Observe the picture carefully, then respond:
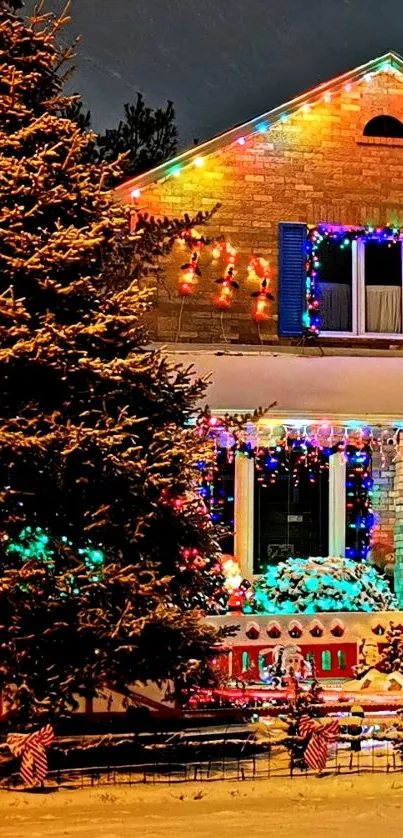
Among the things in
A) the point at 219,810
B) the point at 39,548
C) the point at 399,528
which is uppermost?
the point at 399,528

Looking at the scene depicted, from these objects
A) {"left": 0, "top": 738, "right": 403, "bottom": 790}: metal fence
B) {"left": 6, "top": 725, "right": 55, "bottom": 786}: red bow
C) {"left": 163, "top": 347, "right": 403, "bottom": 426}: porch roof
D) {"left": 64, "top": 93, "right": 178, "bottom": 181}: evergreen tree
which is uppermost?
{"left": 64, "top": 93, "right": 178, "bottom": 181}: evergreen tree

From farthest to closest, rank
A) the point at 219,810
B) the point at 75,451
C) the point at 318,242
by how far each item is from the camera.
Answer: the point at 318,242, the point at 75,451, the point at 219,810

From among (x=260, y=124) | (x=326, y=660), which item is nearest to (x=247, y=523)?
(x=326, y=660)

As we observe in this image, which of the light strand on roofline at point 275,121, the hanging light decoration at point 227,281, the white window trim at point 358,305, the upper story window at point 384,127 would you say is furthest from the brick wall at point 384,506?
the light strand on roofline at point 275,121

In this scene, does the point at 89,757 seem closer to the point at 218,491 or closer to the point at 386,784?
the point at 386,784

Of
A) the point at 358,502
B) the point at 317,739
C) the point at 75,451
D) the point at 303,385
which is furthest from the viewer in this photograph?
the point at 358,502

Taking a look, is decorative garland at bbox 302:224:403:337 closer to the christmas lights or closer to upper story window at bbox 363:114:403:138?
upper story window at bbox 363:114:403:138

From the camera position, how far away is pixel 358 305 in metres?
12.9

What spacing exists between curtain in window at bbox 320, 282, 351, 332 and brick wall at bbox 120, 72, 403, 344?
778mm

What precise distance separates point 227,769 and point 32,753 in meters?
1.61

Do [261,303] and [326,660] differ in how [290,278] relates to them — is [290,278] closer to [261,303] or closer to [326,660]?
[261,303]

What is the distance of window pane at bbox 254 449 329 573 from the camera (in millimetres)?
12562

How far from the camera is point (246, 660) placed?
10.1 metres

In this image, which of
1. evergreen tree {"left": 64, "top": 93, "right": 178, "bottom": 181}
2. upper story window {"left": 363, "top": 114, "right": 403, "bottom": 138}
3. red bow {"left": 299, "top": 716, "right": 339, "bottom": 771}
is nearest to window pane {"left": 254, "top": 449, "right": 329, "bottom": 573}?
upper story window {"left": 363, "top": 114, "right": 403, "bottom": 138}
